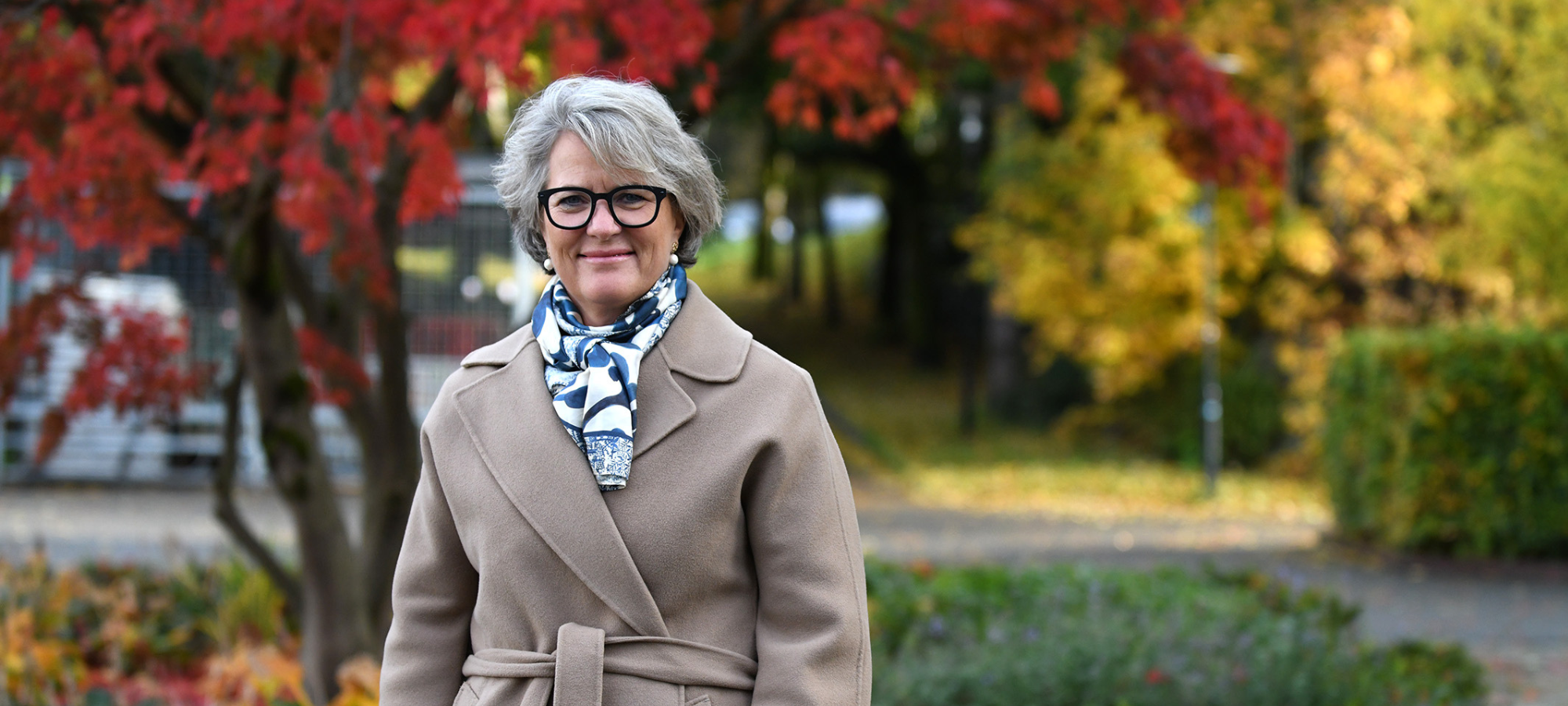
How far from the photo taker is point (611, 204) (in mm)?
2049

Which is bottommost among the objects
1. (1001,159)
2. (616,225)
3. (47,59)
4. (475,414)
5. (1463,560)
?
(1463,560)

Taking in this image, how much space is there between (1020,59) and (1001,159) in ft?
42.4

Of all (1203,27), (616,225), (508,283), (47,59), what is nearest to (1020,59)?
(47,59)

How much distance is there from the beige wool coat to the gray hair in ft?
0.66

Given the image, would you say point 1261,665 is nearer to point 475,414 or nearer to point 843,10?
point 843,10

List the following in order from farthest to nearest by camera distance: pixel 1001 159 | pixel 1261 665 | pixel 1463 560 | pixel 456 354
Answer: pixel 1001 159, pixel 456 354, pixel 1463 560, pixel 1261 665

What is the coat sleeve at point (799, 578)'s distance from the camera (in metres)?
1.99

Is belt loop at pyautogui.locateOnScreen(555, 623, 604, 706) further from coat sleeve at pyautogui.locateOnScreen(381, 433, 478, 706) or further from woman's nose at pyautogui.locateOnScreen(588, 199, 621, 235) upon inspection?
woman's nose at pyautogui.locateOnScreen(588, 199, 621, 235)

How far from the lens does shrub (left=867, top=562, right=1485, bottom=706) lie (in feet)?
16.2

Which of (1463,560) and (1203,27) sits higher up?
(1203,27)

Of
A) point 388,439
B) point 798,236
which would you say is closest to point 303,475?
point 388,439

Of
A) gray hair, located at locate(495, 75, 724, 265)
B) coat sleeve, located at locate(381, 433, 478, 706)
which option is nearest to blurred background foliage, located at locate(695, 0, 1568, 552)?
gray hair, located at locate(495, 75, 724, 265)

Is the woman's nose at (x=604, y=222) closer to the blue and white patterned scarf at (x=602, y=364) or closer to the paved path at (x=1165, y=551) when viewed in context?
the blue and white patterned scarf at (x=602, y=364)

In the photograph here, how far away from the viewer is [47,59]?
435 centimetres
